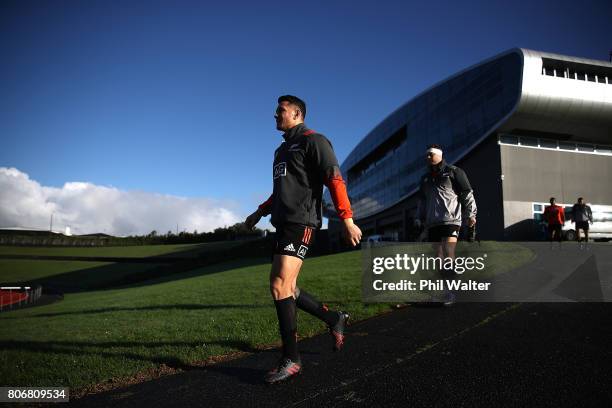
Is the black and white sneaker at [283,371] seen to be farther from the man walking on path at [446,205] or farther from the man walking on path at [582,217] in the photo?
the man walking on path at [582,217]

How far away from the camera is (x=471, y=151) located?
110 feet

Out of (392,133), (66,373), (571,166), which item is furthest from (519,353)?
(392,133)

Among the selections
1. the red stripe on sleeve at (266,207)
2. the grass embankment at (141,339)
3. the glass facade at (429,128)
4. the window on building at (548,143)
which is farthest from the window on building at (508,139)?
the red stripe on sleeve at (266,207)

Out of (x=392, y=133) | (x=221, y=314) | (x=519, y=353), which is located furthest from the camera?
(x=392, y=133)

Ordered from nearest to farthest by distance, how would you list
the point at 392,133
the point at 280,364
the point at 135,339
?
1. the point at 280,364
2. the point at 135,339
3. the point at 392,133

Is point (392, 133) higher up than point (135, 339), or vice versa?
point (392, 133)

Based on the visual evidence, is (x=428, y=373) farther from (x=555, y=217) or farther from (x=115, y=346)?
(x=555, y=217)

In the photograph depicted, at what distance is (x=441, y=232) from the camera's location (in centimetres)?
558

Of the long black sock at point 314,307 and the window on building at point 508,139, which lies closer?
the long black sock at point 314,307

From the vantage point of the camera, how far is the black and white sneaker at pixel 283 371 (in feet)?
9.21

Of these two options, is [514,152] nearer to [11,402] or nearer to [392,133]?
[392,133]

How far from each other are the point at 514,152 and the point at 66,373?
3437 cm

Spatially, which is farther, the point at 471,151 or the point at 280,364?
the point at 471,151

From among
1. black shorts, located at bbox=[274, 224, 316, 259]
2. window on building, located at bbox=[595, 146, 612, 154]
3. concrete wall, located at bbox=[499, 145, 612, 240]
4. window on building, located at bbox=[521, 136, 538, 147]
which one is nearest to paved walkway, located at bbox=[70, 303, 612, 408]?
black shorts, located at bbox=[274, 224, 316, 259]
